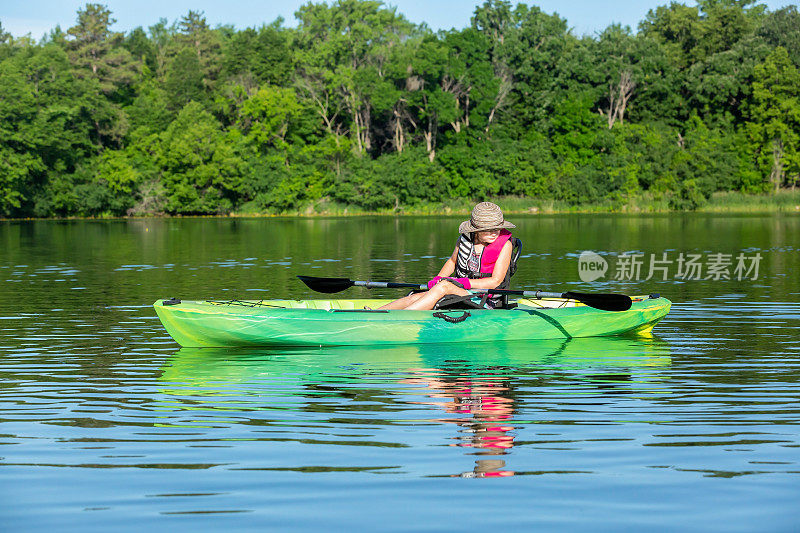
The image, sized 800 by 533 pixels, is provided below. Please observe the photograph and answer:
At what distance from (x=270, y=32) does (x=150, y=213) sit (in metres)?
15.2

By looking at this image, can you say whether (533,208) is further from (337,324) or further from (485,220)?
(337,324)

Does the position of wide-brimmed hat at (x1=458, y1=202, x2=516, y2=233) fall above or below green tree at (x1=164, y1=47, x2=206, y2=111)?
below

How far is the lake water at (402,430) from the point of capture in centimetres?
528

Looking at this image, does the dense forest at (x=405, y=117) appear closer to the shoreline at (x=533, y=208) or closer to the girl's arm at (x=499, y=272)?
the shoreline at (x=533, y=208)

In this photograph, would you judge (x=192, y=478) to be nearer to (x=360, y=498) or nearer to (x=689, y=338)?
(x=360, y=498)

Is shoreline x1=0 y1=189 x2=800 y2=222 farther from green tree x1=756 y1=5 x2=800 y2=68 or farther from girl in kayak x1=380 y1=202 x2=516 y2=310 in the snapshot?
girl in kayak x1=380 y1=202 x2=516 y2=310

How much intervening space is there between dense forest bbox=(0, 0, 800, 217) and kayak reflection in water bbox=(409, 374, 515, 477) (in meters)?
54.8

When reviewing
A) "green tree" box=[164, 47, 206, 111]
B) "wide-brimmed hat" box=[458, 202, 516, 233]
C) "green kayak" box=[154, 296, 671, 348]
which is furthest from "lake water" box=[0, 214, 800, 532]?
"green tree" box=[164, 47, 206, 111]

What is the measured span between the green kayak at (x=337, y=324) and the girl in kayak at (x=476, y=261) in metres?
0.29

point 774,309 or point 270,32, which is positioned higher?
point 270,32

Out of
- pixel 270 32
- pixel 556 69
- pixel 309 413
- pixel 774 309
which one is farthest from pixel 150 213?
pixel 309 413

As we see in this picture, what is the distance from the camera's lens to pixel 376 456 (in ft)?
20.6

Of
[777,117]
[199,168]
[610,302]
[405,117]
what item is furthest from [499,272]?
[777,117]

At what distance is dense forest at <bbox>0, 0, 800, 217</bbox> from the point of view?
63.1m
